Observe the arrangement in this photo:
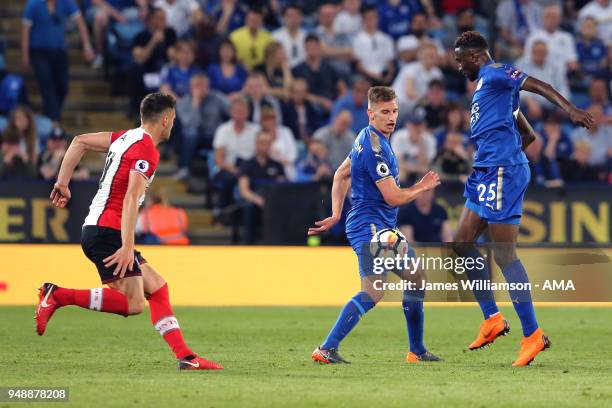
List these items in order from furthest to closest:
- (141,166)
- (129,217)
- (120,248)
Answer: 1. (120,248)
2. (141,166)
3. (129,217)

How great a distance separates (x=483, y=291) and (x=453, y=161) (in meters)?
8.17

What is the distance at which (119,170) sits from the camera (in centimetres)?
957

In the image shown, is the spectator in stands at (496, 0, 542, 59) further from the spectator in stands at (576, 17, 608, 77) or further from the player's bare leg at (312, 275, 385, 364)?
the player's bare leg at (312, 275, 385, 364)

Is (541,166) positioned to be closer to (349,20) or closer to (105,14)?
(349,20)

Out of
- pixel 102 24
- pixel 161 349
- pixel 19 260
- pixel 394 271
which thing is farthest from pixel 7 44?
pixel 394 271

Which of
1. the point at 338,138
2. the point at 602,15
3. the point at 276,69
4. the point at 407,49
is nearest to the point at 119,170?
the point at 338,138

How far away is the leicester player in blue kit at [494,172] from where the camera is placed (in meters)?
10.3

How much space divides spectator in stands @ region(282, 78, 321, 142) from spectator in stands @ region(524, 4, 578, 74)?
4025 mm

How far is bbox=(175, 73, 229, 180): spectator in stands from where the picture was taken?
760 inches

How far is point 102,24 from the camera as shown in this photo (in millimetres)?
21078

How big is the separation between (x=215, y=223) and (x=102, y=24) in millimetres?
4481

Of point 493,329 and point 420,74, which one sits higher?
point 420,74

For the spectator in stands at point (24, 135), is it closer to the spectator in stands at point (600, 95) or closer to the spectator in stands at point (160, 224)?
the spectator in stands at point (160, 224)

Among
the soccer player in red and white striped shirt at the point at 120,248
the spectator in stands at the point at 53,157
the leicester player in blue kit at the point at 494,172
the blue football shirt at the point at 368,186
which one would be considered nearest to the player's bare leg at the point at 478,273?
the leicester player in blue kit at the point at 494,172
